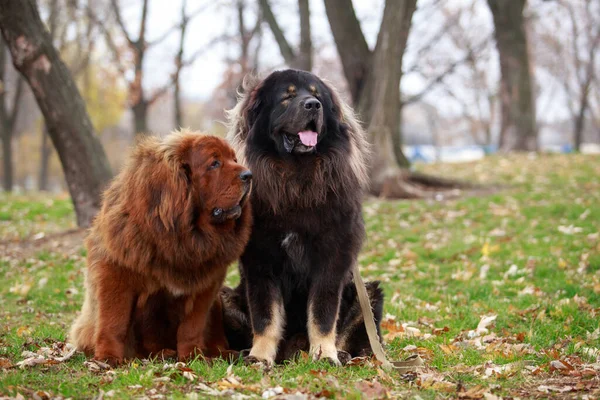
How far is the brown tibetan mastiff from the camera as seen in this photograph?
15.4ft

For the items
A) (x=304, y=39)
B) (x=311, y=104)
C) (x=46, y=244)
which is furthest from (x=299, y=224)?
(x=304, y=39)

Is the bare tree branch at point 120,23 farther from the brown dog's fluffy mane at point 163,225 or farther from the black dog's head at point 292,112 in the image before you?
the brown dog's fluffy mane at point 163,225

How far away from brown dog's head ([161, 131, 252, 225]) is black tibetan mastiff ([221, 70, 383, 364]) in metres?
0.52

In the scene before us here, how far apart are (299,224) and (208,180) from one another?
2.93 feet

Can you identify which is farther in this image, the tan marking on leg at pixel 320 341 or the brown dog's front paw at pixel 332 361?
the tan marking on leg at pixel 320 341

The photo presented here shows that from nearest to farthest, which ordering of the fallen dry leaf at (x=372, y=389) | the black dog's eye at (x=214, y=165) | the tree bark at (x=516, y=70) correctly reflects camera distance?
the fallen dry leaf at (x=372, y=389), the black dog's eye at (x=214, y=165), the tree bark at (x=516, y=70)

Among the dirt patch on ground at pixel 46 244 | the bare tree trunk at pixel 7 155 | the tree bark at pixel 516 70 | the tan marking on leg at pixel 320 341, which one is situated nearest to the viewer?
the tan marking on leg at pixel 320 341

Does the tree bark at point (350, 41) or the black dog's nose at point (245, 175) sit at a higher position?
the tree bark at point (350, 41)

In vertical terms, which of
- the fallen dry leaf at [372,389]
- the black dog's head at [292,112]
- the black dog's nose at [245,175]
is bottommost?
the fallen dry leaf at [372,389]

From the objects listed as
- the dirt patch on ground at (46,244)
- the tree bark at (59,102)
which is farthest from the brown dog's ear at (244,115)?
the dirt patch on ground at (46,244)

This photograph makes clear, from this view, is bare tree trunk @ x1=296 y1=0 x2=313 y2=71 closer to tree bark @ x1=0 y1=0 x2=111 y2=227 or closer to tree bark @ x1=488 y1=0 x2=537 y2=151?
tree bark @ x1=0 y1=0 x2=111 y2=227

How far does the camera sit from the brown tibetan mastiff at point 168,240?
469 cm

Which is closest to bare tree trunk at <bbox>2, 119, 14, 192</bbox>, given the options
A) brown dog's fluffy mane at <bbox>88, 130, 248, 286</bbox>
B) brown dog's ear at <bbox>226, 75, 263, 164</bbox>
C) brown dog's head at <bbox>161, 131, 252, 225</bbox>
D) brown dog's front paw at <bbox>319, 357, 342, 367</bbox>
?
brown dog's ear at <bbox>226, 75, 263, 164</bbox>

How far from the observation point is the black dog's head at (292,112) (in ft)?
17.3
